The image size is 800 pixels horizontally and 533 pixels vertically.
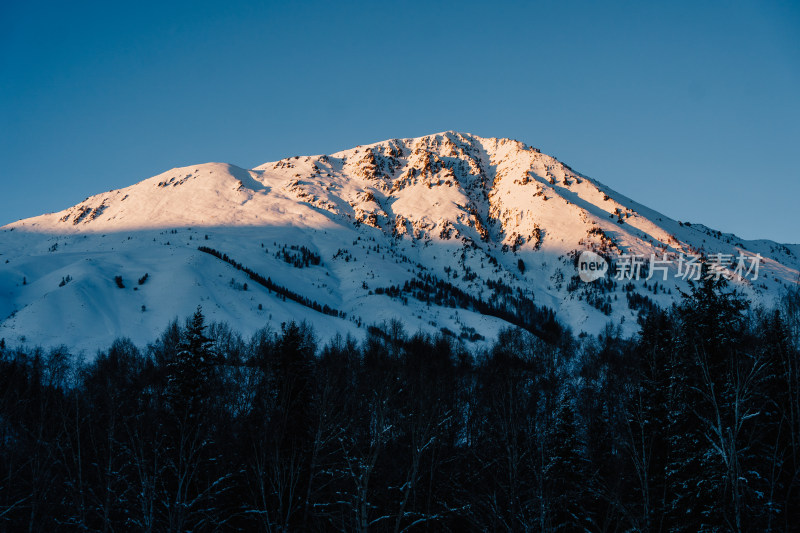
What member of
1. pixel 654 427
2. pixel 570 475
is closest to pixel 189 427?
pixel 570 475

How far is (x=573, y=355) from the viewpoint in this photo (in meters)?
120

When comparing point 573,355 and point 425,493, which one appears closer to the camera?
point 425,493

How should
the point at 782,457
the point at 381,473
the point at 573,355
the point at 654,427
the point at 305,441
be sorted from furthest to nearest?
the point at 573,355 → the point at 381,473 → the point at 305,441 → the point at 654,427 → the point at 782,457

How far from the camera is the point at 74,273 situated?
148 m

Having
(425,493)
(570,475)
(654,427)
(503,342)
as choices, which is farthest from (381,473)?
(503,342)

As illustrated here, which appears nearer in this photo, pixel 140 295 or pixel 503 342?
Result: pixel 503 342

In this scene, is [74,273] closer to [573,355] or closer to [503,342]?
[503,342]

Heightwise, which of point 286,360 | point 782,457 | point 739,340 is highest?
point 739,340

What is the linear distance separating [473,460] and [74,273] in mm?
157892

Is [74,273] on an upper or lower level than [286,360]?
upper

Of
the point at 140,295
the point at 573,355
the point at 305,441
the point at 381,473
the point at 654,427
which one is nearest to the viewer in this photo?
the point at 654,427

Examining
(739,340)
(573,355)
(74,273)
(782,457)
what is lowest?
(782,457)

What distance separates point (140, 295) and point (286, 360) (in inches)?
5291

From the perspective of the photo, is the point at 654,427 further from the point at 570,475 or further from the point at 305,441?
the point at 305,441
